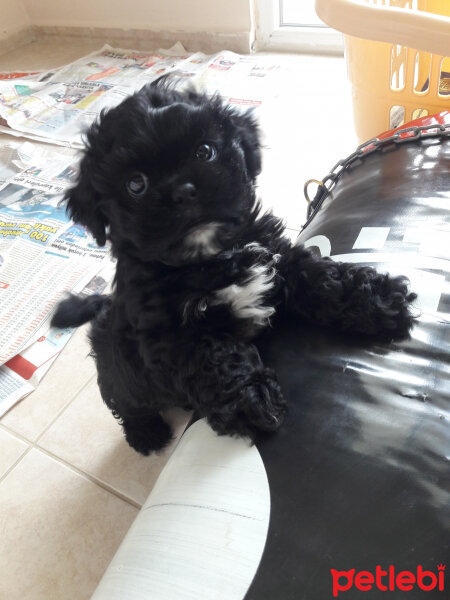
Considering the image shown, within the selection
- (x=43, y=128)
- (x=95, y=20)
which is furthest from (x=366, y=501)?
(x=95, y=20)

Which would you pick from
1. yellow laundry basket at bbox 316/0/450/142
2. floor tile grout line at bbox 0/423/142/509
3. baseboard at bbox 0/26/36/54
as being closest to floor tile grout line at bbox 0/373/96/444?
floor tile grout line at bbox 0/423/142/509

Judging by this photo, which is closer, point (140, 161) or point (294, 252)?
point (140, 161)

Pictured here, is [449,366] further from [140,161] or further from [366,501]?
[140,161]

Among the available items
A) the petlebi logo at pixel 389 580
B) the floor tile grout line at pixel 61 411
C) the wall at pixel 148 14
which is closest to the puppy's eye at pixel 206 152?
the petlebi logo at pixel 389 580

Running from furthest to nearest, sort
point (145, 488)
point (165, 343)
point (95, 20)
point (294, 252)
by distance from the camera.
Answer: point (95, 20), point (145, 488), point (294, 252), point (165, 343)

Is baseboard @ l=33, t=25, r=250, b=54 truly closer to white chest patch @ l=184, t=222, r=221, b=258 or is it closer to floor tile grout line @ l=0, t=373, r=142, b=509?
floor tile grout line @ l=0, t=373, r=142, b=509

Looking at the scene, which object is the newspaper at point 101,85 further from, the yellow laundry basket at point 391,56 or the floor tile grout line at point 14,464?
the floor tile grout line at point 14,464
